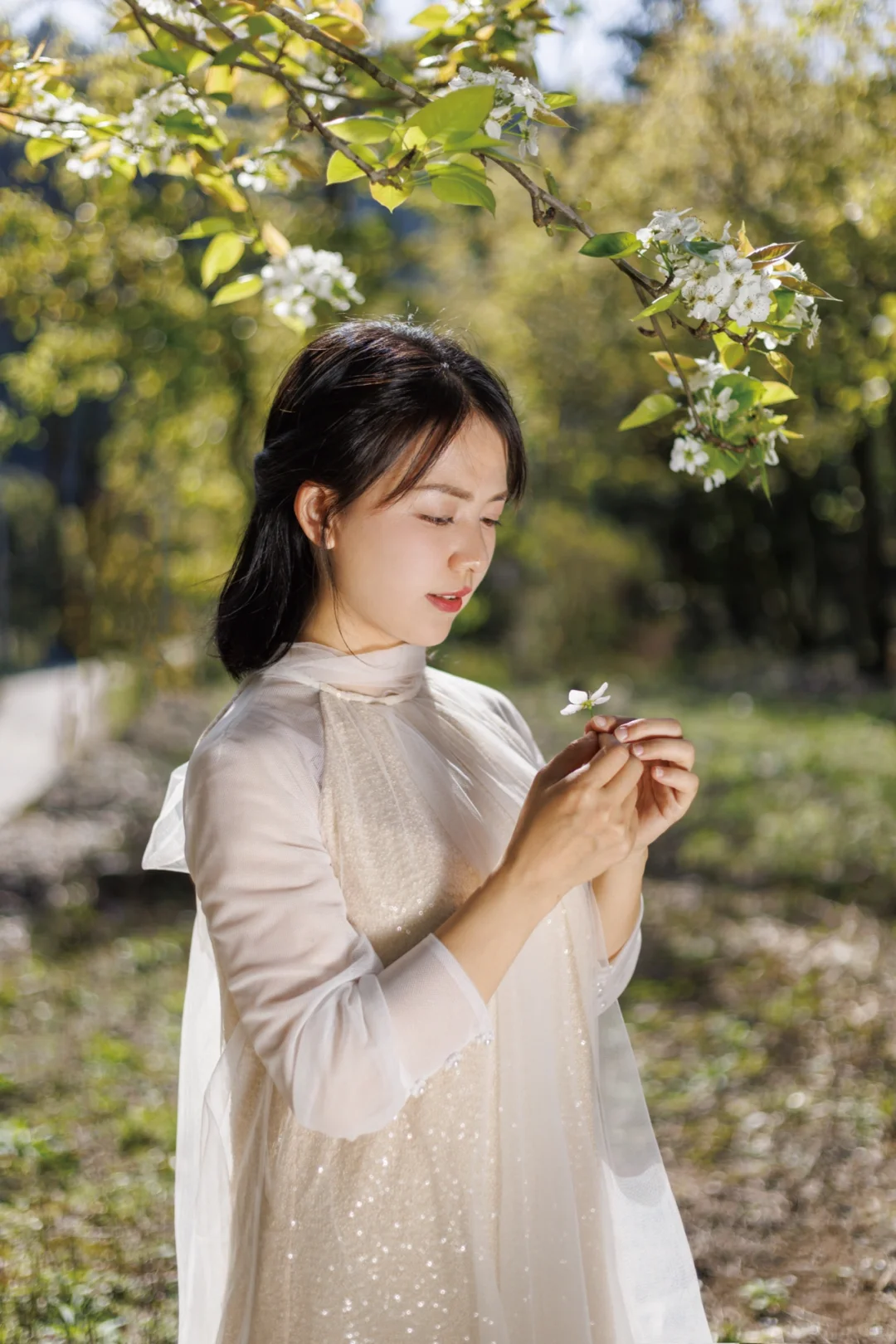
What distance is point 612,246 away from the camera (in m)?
1.62

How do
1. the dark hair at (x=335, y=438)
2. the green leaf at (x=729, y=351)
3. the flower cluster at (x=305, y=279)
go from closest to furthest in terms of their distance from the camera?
the dark hair at (x=335, y=438)
the green leaf at (x=729, y=351)
the flower cluster at (x=305, y=279)

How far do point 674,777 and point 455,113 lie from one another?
30.9 inches

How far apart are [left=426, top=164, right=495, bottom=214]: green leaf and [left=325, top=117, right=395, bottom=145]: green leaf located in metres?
0.07

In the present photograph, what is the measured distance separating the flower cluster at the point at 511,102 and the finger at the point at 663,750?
0.75m

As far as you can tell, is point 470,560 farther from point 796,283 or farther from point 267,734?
point 796,283

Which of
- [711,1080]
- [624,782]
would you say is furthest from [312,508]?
[711,1080]

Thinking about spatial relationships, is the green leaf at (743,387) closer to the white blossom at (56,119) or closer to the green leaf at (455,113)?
the green leaf at (455,113)

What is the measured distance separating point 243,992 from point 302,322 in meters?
1.57

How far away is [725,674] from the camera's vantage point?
52.4 feet

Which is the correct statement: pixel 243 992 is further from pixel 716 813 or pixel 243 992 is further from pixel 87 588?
pixel 87 588

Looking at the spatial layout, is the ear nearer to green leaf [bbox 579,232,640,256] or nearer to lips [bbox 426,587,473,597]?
lips [bbox 426,587,473,597]

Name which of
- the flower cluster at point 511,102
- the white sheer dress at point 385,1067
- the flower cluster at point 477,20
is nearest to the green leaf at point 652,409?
the flower cluster at point 511,102

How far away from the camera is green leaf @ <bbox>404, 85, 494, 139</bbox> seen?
58.5 inches

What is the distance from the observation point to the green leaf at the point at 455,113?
4.87ft
